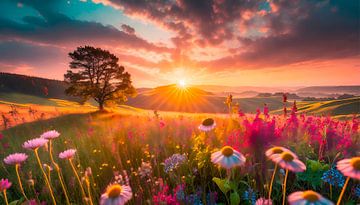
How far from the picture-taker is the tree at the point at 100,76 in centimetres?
2808

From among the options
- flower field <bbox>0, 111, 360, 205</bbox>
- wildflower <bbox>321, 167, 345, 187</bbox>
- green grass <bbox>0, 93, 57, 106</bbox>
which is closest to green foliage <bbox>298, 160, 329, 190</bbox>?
flower field <bbox>0, 111, 360, 205</bbox>

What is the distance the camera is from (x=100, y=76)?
29516 millimetres

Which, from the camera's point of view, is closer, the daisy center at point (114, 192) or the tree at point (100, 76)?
the daisy center at point (114, 192)

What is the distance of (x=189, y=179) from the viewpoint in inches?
126

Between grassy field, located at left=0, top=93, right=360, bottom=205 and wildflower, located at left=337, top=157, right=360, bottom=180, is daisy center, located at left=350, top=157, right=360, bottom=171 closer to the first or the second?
wildflower, located at left=337, top=157, right=360, bottom=180

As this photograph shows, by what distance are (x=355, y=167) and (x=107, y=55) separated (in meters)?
30.9

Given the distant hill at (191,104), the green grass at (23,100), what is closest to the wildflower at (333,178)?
the green grass at (23,100)

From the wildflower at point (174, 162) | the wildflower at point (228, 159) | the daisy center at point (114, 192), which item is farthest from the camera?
the wildflower at point (174, 162)

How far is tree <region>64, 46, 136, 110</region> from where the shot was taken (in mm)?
28078

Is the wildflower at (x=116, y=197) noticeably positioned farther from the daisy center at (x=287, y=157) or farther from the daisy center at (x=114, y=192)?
the daisy center at (x=287, y=157)

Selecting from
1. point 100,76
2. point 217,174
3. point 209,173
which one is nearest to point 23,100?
point 100,76

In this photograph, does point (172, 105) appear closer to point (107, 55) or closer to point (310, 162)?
point (107, 55)

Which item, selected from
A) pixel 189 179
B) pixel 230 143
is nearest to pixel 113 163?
pixel 189 179

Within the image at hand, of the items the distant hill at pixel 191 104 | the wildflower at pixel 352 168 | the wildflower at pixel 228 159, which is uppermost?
the wildflower at pixel 352 168
